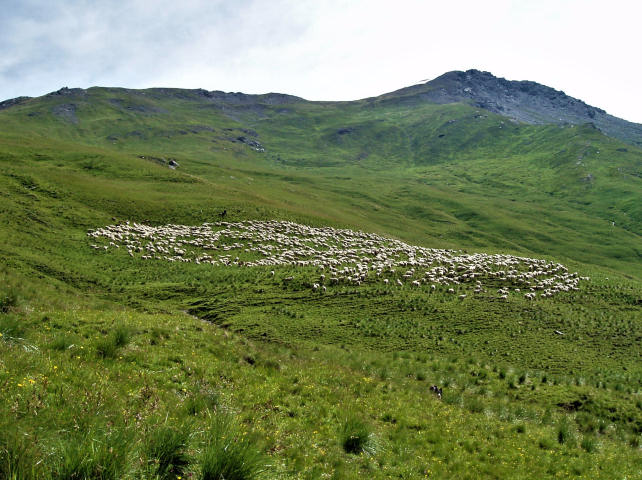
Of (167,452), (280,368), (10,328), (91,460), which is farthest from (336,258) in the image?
(91,460)

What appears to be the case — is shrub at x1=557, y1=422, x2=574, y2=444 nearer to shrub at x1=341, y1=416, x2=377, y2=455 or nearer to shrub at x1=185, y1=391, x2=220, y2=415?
shrub at x1=341, y1=416, x2=377, y2=455

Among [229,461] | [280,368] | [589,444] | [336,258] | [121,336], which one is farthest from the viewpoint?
[336,258]

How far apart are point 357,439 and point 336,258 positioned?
110 feet

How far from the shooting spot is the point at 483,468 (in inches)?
424

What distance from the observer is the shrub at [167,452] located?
6.00m

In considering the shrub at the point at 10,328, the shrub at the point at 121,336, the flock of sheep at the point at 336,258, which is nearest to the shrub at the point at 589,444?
the shrub at the point at 121,336

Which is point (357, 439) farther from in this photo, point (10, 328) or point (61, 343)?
point (10, 328)

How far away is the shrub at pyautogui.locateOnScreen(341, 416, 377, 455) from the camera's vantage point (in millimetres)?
10312

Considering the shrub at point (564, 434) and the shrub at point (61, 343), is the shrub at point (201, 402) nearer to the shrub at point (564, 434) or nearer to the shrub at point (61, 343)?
the shrub at point (61, 343)

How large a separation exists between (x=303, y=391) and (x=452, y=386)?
9343mm

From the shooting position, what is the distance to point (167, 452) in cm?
624

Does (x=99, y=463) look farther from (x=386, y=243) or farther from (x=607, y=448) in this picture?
(x=386, y=243)

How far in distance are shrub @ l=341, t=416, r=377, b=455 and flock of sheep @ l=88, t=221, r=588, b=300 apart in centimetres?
2246

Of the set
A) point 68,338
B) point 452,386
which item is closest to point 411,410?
point 452,386
